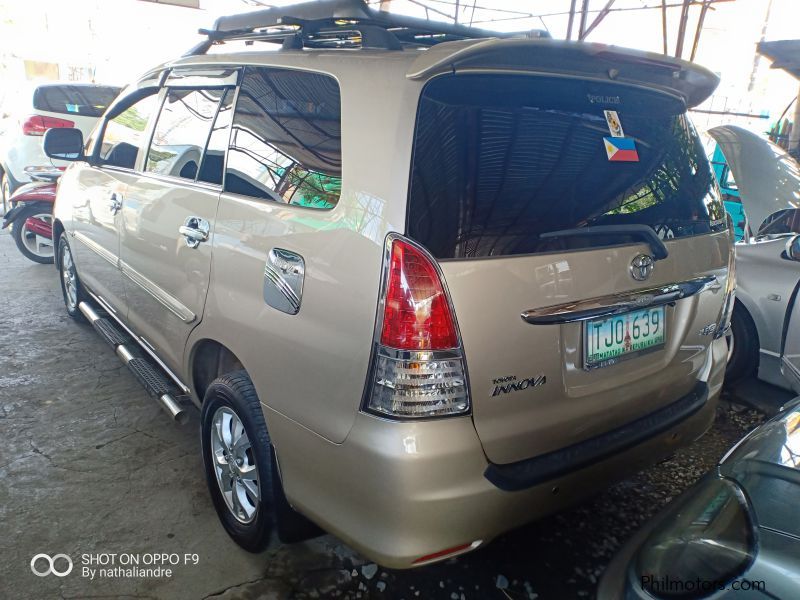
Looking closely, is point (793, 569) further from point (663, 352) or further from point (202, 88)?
point (202, 88)

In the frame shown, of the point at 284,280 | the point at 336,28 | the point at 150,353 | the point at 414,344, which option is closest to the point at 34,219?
the point at 150,353

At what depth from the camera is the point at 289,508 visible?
2.11 metres

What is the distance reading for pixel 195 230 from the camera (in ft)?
7.80

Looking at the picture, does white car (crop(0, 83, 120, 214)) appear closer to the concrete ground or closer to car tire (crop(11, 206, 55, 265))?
car tire (crop(11, 206, 55, 265))

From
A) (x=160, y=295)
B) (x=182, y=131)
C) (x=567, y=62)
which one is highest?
(x=567, y=62)

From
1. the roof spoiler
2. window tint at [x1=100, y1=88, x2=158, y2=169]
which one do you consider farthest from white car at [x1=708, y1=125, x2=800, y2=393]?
window tint at [x1=100, y1=88, x2=158, y2=169]

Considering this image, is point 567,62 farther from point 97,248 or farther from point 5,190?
point 5,190

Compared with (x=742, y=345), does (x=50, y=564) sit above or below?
below

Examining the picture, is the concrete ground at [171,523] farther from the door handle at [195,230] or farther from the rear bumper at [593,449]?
the door handle at [195,230]

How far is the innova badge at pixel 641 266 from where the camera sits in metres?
1.88

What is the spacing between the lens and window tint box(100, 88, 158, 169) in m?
3.21

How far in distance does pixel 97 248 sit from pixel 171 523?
1918 millimetres

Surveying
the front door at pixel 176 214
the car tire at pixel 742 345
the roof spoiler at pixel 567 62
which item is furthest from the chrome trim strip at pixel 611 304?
the car tire at pixel 742 345

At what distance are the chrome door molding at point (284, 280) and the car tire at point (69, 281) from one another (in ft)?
9.82
